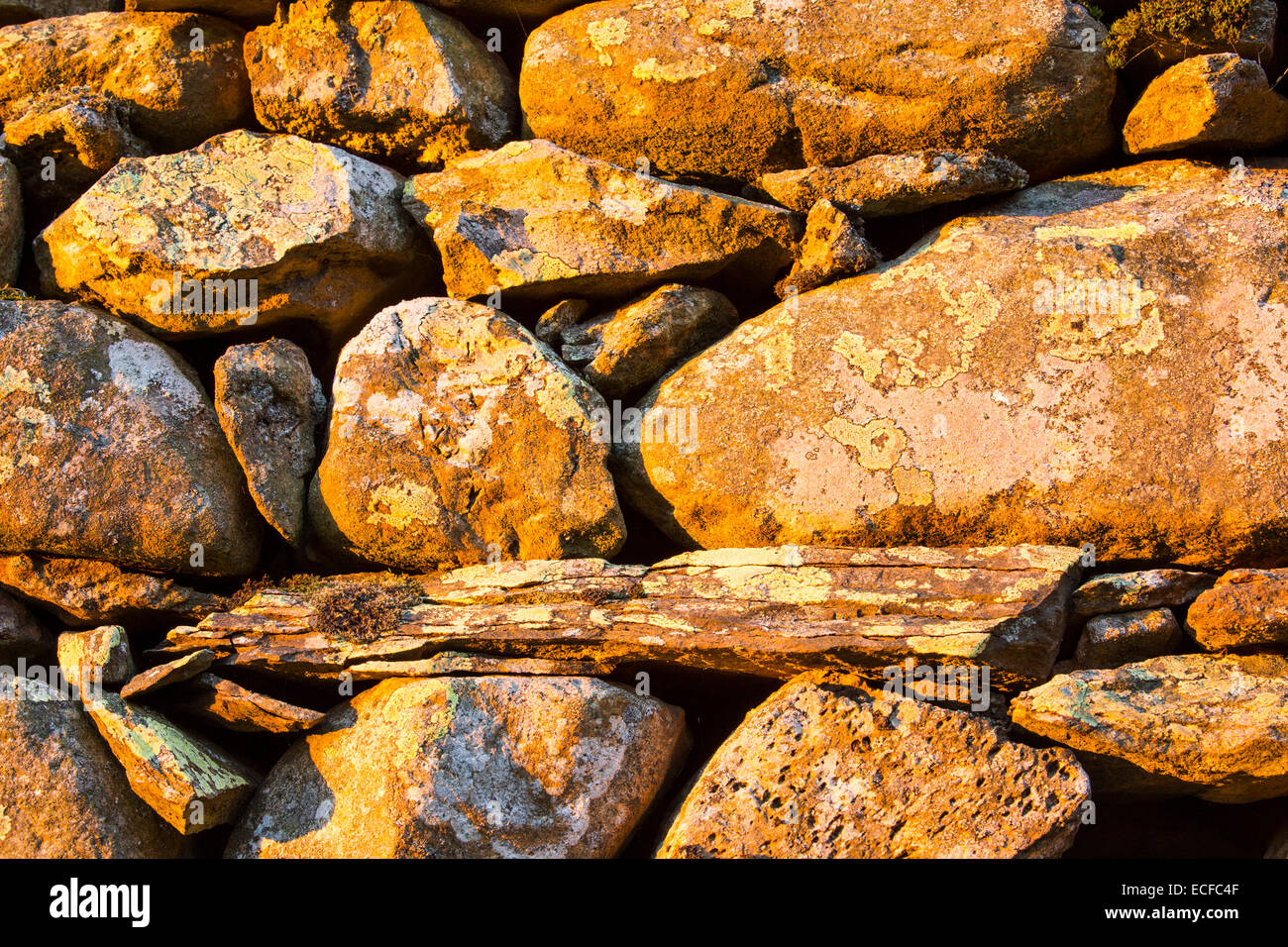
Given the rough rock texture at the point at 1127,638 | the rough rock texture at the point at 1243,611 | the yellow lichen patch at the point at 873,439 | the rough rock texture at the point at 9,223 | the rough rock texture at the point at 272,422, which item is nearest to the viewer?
the rough rock texture at the point at 1243,611

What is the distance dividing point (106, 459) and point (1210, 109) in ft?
24.9

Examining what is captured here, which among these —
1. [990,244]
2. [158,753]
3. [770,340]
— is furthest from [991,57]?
[158,753]

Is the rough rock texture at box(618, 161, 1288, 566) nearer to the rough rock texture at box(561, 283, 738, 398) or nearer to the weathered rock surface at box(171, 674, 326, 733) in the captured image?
the rough rock texture at box(561, 283, 738, 398)

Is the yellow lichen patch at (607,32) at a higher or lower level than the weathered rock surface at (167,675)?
higher

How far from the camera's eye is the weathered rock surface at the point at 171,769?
219 inches

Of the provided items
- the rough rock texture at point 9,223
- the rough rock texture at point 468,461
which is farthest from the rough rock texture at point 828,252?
the rough rock texture at point 9,223

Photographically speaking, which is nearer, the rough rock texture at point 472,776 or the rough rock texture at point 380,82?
the rough rock texture at point 472,776

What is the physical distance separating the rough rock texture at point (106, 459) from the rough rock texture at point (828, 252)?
413cm

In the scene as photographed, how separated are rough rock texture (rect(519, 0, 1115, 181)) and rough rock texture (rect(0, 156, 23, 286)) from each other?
3910 millimetres

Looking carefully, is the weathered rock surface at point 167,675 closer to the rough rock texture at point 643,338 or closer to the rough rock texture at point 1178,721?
the rough rock texture at point 643,338

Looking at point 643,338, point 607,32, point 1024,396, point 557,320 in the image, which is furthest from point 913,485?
point 607,32

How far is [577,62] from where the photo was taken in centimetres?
735

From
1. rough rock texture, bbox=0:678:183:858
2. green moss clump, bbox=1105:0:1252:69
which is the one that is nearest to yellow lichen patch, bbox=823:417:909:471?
green moss clump, bbox=1105:0:1252:69

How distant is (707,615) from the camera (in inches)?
229
